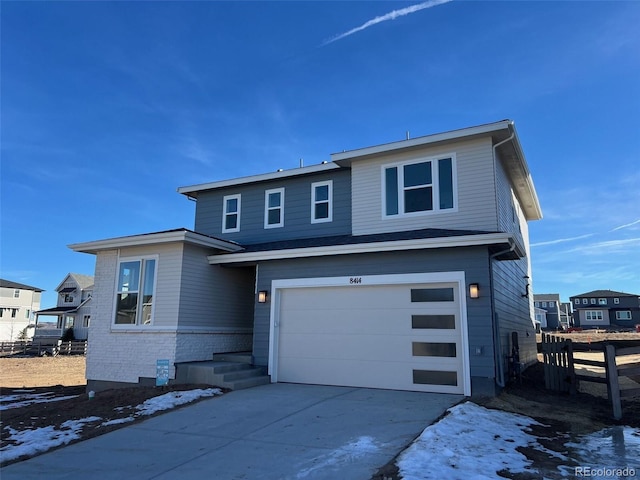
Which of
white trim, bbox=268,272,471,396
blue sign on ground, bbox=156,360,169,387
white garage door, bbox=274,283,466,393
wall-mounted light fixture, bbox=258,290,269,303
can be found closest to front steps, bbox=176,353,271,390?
blue sign on ground, bbox=156,360,169,387

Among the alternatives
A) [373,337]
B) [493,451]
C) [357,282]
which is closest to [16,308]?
[357,282]

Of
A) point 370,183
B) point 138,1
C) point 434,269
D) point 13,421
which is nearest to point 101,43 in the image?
point 138,1

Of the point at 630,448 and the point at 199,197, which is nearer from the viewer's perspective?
the point at 630,448

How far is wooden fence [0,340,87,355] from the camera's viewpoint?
2968cm

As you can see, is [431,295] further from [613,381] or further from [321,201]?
[321,201]

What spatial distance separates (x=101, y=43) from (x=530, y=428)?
1619cm

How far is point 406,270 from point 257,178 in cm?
641

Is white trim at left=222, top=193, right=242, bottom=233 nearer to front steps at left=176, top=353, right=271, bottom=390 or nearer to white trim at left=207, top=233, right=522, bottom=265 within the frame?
white trim at left=207, top=233, right=522, bottom=265

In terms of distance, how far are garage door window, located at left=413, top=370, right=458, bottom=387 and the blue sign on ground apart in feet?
19.3

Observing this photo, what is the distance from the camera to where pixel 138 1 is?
12750 millimetres

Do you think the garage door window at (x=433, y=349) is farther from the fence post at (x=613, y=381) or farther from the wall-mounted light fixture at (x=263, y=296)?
the wall-mounted light fixture at (x=263, y=296)

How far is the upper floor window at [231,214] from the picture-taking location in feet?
47.2

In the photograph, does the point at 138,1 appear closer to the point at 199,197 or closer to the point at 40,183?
the point at 199,197

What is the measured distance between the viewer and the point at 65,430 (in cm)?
706
